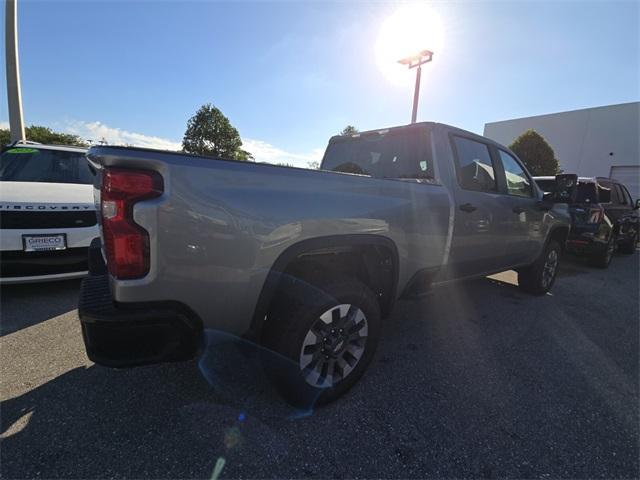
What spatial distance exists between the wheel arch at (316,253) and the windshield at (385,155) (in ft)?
3.07

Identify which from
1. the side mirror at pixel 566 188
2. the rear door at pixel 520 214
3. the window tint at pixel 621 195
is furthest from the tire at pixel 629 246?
the rear door at pixel 520 214

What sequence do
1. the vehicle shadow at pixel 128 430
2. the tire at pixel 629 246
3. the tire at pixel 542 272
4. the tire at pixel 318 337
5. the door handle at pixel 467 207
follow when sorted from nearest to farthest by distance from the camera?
1. the vehicle shadow at pixel 128 430
2. the tire at pixel 318 337
3. the door handle at pixel 467 207
4. the tire at pixel 542 272
5. the tire at pixel 629 246

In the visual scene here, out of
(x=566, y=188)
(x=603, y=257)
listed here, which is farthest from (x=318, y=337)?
(x=603, y=257)

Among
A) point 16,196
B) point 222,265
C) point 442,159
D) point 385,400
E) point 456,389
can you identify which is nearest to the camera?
point 222,265

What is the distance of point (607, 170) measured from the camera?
94.7ft

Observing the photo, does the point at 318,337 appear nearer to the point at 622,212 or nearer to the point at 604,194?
the point at 604,194

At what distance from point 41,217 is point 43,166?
3.68 feet

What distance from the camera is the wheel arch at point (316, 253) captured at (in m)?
1.81

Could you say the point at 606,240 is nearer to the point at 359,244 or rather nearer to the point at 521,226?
the point at 521,226

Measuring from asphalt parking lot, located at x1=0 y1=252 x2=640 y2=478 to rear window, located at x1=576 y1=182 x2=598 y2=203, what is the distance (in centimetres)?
401

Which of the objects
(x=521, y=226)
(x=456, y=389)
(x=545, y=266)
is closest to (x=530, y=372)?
(x=456, y=389)

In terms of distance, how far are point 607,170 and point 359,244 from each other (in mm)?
36808

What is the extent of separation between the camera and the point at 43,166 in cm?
410

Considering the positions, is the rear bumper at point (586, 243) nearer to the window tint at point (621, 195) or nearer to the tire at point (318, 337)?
the window tint at point (621, 195)
